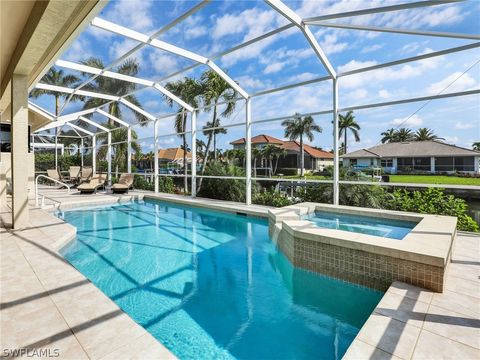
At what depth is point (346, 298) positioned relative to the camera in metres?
3.66

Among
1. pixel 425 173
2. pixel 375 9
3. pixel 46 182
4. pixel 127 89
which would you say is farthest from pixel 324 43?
pixel 46 182

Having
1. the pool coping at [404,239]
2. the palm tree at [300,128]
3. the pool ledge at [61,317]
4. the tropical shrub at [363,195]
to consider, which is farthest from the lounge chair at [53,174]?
the palm tree at [300,128]

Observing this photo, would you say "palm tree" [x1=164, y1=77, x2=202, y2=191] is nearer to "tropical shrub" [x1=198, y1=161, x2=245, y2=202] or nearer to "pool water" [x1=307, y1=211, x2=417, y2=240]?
"tropical shrub" [x1=198, y1=161, x2=245, y2=202]

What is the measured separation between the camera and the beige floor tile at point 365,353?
2045 millimetres

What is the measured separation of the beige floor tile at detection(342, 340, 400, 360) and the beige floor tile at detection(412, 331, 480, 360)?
0.68 feet

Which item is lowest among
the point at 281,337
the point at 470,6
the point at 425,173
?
the point at 281,337

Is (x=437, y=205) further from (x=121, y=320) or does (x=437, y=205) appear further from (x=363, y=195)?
(x=121, y=320)

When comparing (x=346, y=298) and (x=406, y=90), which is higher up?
(x=406, y=90)

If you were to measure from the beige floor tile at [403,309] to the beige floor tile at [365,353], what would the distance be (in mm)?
575

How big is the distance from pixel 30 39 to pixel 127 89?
6.27m

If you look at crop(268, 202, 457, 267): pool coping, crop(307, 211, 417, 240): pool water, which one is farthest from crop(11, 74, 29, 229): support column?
crop(307, 211, 417, 240): pool water

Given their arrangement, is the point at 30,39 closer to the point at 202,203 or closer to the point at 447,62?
the point at 202,203

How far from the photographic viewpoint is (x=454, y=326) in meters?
2.44

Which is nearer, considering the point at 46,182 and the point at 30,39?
the point at 30,39
